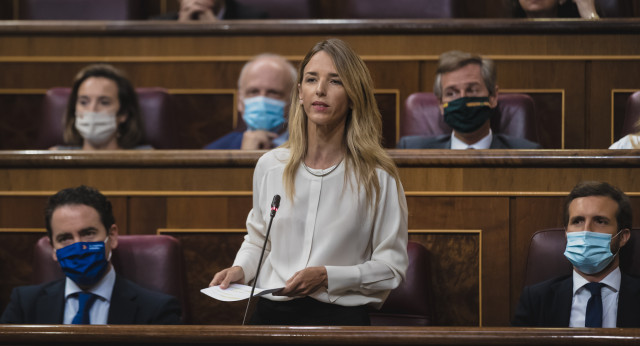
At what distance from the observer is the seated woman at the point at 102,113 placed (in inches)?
66.9

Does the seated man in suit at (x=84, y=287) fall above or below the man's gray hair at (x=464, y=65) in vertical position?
below

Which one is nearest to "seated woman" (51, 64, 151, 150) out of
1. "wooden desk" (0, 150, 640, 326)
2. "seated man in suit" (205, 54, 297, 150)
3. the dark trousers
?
"seated man in suit" (205, 54, 297, 150)

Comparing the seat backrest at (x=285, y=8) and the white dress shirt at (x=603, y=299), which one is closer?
the white dress shirt at (x=603, y=299)

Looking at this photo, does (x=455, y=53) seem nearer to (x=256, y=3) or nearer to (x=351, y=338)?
(x=256, y=3)

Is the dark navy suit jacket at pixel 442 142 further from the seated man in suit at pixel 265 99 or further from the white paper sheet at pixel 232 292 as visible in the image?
the white paper sheet at pixel 232 292

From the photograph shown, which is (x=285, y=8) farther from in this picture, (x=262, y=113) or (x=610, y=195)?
(x=610, y=195)

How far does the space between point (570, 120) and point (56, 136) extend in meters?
1.02

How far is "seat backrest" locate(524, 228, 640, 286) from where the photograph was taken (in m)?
1.21

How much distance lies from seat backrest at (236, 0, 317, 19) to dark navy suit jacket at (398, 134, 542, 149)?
64cm

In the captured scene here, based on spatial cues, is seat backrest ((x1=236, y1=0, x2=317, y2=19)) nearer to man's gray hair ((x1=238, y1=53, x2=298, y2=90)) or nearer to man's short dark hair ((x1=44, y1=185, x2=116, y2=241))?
man's gray hair ((x1=238, y1=53, x2=298, y2=90))

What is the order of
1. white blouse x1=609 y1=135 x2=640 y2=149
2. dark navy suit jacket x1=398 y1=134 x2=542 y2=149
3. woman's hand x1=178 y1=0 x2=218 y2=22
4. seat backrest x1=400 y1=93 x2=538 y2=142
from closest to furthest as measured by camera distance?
white blouse x1=609 y1=135 x2=640 y2=149 → dark navy suit jacket x1=398 y1=134 x2=542 y2=149 → seat backrest x1=400 y1=93 x2=538 y2=142 → woman's hand x1=178 y1=0 x2=218 y2=22

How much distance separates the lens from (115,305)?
121cm

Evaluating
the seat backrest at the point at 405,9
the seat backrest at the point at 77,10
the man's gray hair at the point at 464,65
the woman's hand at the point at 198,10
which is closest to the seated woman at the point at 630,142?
the man's gray hair at the point at 464,65

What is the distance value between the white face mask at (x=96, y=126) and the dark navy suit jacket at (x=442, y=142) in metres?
0.54
